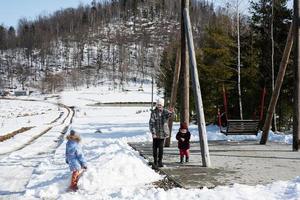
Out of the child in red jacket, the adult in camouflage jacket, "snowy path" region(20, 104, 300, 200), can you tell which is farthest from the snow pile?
the child in red jacket

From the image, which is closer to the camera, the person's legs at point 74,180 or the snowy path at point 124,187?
the snowy path at point 124,187

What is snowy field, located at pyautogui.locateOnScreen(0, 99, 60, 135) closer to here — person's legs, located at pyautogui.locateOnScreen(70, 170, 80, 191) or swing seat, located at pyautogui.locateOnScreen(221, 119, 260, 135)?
swing seat, located at pyautogui.locateOnScreen(221, 119, 260, 135)

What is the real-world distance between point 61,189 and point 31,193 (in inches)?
26.0

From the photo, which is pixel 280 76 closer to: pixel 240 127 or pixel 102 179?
pixel 240 127

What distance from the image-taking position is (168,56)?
139 ft

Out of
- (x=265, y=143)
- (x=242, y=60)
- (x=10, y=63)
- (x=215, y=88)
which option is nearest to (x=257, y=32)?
(x=242, y=60)

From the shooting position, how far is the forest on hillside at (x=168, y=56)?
29.2m

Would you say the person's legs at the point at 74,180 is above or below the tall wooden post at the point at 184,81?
below

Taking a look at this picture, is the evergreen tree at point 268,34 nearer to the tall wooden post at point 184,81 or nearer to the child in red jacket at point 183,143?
the tall wooden post at point 184,81

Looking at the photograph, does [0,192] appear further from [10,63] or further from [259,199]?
[10,63]

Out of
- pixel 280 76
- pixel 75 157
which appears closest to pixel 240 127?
pixel 280 76

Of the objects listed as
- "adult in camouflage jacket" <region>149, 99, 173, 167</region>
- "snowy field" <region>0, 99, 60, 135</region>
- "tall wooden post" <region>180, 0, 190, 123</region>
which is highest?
"tall wooden post" <region>180, 0, 190, 123</region>

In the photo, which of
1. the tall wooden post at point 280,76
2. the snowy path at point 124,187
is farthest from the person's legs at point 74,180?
the tall wooden post at point 280,76

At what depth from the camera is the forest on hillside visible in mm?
29250
